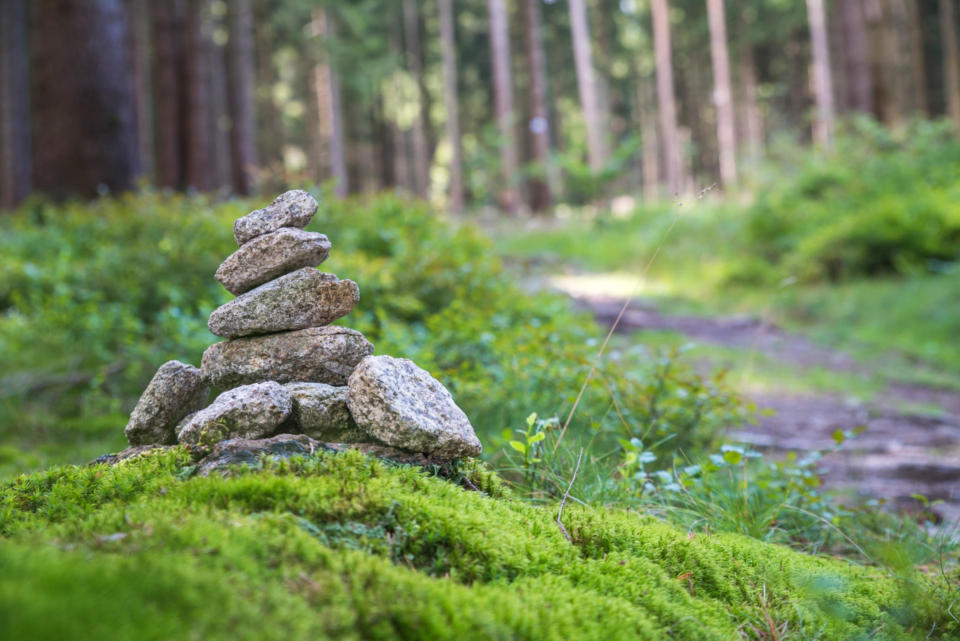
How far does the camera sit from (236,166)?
1812 centimetres

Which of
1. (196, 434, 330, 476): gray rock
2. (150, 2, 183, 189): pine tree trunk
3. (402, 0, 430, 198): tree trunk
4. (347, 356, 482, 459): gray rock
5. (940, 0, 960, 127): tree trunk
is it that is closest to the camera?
(196, 434, 330, 476): gray rock

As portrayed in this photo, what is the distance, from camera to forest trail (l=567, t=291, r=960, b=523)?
4594 millimetres

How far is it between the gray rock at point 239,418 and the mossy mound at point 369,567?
10cm

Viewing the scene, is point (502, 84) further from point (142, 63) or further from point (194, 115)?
point (142, 63)

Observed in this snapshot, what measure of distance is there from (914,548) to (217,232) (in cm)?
613

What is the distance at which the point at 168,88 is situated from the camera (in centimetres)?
1662

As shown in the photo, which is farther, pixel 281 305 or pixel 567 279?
pixel 567 279

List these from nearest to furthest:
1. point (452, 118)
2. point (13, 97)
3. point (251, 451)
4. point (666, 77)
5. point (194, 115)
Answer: point (251, 451) → point (194, 115) → point (13, 97) → point (666, 77) → point (452, 118)

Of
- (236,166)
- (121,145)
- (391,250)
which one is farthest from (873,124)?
(236,166)

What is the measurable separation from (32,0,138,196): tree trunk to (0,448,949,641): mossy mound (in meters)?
9.27

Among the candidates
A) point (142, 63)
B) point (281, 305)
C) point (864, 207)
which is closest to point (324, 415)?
point (281, 305)

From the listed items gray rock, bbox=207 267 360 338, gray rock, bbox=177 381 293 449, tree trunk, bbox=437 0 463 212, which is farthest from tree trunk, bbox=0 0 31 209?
gray rock, bbox=177 381 293 449

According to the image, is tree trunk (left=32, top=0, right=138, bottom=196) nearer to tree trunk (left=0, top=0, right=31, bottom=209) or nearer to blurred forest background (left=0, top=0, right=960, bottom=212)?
blurred forest background (left=0, top=0, right=960, bottom=212)

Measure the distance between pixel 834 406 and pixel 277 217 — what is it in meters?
5.60
